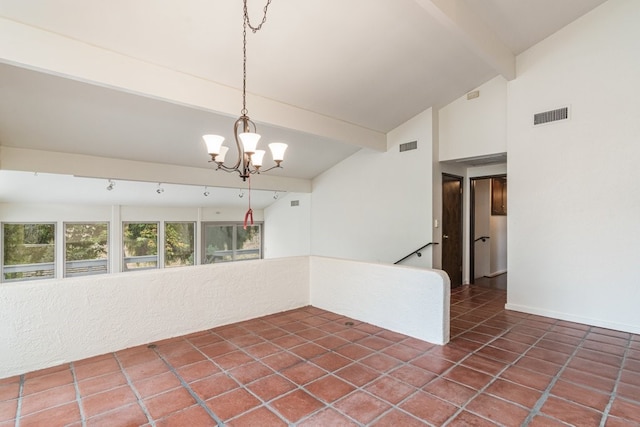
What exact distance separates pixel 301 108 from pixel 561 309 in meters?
4.42

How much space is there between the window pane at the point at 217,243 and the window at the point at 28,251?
3.42 metres

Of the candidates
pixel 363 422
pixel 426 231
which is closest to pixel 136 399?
pixel 363 422

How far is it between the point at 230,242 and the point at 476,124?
745 cm

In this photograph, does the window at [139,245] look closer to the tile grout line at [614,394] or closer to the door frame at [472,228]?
the door frame at [472,228]

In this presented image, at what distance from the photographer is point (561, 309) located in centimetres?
407

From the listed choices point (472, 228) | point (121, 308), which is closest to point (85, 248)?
point (121, 308)

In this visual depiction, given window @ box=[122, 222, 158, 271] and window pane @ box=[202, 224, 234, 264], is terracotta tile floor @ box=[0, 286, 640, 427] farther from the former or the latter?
window pane @ box=[202, 224, 234, 264]

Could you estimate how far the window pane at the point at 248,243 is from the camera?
997 centimetres

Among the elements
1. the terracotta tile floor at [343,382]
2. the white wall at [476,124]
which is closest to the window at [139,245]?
the terracotta tile floor at [343,382]

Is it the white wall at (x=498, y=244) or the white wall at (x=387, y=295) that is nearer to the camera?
the white wall at (x=387, y=295)

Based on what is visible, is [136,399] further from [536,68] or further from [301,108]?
[536,68]

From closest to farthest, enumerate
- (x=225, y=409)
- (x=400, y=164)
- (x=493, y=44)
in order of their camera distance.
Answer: (x=225, y=409)
(x=493, y=44)
(x=400, y=164)

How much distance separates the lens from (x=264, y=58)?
11.7ft

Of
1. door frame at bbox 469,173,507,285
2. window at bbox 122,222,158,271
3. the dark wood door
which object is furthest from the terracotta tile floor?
window at bbox 122,222,158,271
